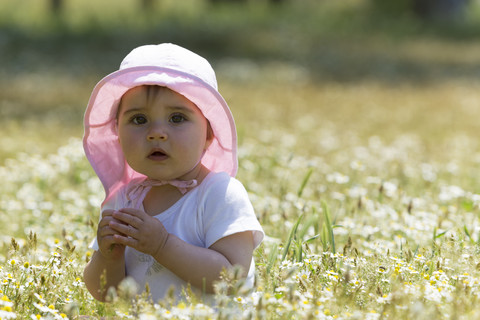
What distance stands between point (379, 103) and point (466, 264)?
10373mm

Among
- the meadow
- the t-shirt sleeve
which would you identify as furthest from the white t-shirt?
the meadow

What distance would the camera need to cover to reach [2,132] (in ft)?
33.3

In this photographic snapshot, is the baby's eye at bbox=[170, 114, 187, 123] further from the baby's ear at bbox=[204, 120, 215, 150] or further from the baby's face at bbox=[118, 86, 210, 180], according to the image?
the baby's ear at bbox=[204, 120, 215, 150]

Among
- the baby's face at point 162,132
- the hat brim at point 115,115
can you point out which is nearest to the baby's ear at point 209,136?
the hat brim at point 115,115

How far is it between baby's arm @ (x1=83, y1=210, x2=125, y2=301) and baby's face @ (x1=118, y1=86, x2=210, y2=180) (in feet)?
0.94

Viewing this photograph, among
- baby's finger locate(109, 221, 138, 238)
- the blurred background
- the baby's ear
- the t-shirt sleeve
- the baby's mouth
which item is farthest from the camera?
the blurred background

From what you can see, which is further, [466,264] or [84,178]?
[84,178]

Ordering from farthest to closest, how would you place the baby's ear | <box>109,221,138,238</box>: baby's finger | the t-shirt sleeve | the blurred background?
1. the blurred background
2. the baby's ear
3. the t-shirt sleeve
4. <box>109,221,138,238</box>: baby's finger

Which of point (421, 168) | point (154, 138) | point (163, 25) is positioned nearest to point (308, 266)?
point (154, 138)

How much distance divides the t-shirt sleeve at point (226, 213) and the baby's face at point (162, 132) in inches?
6.8

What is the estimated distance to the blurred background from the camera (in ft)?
38.0

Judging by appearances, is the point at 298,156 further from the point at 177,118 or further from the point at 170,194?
the point at 177,118

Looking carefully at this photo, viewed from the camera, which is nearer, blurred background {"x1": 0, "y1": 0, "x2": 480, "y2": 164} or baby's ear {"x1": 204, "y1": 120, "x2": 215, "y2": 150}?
baby's ear {"x1": 204, "y1": 120, "x2": 215, "y2": 150}

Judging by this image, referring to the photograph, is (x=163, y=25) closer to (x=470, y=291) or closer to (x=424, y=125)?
(x=424, y=125)
